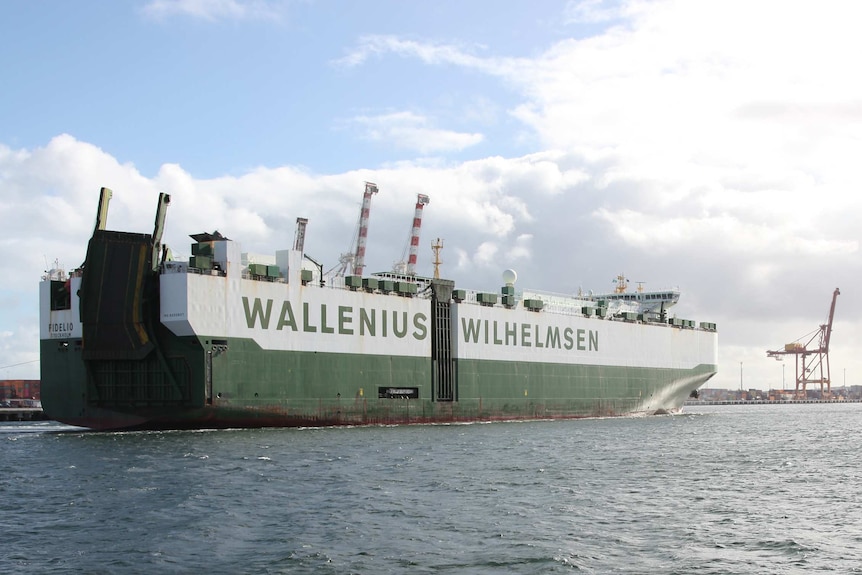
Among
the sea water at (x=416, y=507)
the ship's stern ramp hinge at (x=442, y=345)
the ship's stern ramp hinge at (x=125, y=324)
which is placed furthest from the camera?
the ship's stern ramp hinge at (x=442, y=345)

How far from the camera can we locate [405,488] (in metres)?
25.6

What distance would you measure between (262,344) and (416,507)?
22.7 metres

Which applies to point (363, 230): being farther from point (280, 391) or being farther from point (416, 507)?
point (416, 507)

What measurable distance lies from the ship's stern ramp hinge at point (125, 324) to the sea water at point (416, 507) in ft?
11.1

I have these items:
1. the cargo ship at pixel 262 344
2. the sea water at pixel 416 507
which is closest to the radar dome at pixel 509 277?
the cargo ship at pixel 262 344

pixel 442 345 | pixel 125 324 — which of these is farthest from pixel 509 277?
pixel 125 324

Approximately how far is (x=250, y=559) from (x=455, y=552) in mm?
3760

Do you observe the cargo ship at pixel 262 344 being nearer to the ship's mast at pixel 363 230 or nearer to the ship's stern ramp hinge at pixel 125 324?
the ship's stern ramp hinge at pixel 125 324

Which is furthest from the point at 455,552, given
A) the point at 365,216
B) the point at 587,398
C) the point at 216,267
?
the point at 365,216

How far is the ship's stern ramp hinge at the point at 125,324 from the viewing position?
135 feet

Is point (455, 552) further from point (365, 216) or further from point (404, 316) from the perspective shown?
point (365, 216)

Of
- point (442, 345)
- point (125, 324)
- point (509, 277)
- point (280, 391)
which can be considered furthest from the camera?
point (509, 277)

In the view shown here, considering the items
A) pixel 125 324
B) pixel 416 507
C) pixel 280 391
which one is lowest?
pixel 416 507

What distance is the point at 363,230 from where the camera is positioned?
8088 cm
